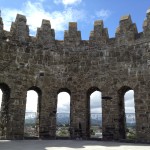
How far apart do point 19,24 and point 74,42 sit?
3.17 meters

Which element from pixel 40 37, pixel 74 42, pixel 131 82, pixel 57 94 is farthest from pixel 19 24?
pixel 131 82

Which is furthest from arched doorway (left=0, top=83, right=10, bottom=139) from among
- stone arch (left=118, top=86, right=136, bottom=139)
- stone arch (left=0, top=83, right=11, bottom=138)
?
stone arch (left=118, top=86, right=136, bottom=139)

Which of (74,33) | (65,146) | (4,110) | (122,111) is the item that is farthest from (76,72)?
(65,146)

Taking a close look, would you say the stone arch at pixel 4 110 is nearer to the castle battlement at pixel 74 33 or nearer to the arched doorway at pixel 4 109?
the arched doorway at pixel 4 109

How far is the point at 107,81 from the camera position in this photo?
11.7 metres

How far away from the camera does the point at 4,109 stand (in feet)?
37.5

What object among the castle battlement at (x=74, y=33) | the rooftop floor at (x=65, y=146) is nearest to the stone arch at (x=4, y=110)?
the rooftop floor at (x=65, y=146)

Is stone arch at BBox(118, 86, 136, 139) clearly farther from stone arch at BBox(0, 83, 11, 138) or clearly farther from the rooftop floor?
stone arch at BBox(0, 83, 11, 138)

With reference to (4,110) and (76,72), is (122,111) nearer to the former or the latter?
(76,72)

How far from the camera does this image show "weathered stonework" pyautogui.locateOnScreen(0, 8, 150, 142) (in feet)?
36.1

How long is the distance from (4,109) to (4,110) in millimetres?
51

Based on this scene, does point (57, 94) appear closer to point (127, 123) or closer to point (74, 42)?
point (74, 42)

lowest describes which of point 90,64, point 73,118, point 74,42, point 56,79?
point 73,118

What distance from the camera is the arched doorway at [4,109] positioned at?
11086 mm
